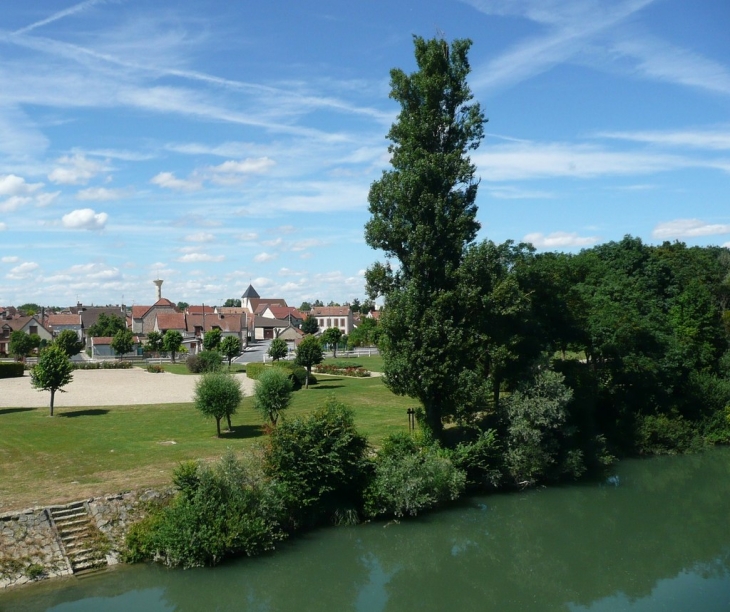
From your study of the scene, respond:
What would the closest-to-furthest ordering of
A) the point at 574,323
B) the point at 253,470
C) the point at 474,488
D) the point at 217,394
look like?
the point at 253,470 < the point at 474,488 < the point at 217,394 < the point at 574,323

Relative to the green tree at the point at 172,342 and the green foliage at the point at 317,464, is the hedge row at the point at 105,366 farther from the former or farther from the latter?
the green foliage at the point at 317,464

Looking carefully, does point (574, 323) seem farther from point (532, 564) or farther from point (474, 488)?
point (532, 564)

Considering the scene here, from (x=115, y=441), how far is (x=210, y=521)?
9.53 metres

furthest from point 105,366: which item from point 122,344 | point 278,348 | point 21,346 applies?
point 21,346

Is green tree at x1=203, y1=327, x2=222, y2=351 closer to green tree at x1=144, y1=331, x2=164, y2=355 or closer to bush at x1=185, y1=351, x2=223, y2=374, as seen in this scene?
green tree at x1=144, y1=331, x2=164, y2=355

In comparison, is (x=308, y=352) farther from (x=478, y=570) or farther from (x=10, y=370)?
(x=478, y=570)

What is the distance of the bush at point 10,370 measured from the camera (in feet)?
147

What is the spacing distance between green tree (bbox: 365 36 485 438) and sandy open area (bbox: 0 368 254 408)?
47.8 ft

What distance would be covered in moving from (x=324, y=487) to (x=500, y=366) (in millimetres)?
9177

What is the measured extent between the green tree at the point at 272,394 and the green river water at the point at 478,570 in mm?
6820

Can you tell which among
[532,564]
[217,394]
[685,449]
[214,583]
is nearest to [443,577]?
[532,564]

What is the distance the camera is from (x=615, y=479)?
26.6 meters

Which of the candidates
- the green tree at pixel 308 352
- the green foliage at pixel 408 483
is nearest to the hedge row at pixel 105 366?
A: the green tree at pixel 308 352

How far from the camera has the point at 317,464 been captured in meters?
19.7
